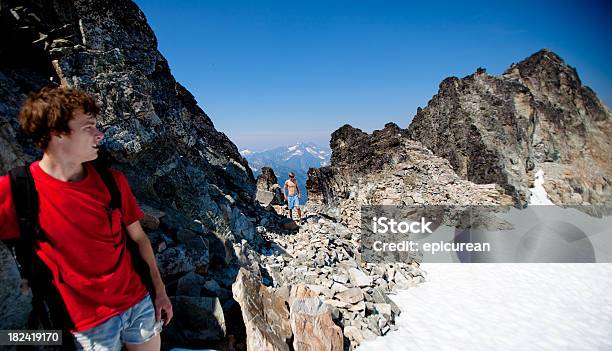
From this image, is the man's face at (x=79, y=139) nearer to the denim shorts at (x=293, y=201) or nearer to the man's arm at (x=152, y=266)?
the man's arm at (x=152, y=266)

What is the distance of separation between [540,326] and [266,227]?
362 inches

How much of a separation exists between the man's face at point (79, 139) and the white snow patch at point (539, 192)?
1181 inches

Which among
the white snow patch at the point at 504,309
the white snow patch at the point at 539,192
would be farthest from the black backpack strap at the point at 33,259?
the white snow patch at the point at 539,192

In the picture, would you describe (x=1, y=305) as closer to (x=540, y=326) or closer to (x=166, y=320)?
(x=166, y=320)

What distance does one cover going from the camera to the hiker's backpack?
1.87 metres

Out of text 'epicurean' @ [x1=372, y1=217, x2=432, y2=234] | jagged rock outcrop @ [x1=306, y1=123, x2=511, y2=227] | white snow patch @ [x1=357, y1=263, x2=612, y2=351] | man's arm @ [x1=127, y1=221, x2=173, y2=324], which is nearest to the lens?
man's arm @ [x1=127, y1=221, x2=173, y2=324]

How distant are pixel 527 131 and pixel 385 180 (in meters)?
19.9

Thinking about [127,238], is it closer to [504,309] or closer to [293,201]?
[504,309]

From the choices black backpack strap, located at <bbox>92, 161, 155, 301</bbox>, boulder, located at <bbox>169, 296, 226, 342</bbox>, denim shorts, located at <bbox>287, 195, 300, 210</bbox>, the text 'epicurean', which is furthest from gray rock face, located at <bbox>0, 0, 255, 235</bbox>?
the text 'epicurean'

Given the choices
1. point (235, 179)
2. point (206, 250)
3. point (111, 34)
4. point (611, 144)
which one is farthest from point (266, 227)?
point (611, 144)

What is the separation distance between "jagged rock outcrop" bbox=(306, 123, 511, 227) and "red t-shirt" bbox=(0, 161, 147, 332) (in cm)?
1402

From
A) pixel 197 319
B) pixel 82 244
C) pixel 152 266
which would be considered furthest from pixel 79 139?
pixel 197 319

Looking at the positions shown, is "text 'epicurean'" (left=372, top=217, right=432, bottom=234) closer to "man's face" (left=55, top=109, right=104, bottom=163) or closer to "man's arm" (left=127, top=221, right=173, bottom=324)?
"man's arm" (left=127, top=221, right=173, bottom=324)

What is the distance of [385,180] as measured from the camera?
60.6 feet
